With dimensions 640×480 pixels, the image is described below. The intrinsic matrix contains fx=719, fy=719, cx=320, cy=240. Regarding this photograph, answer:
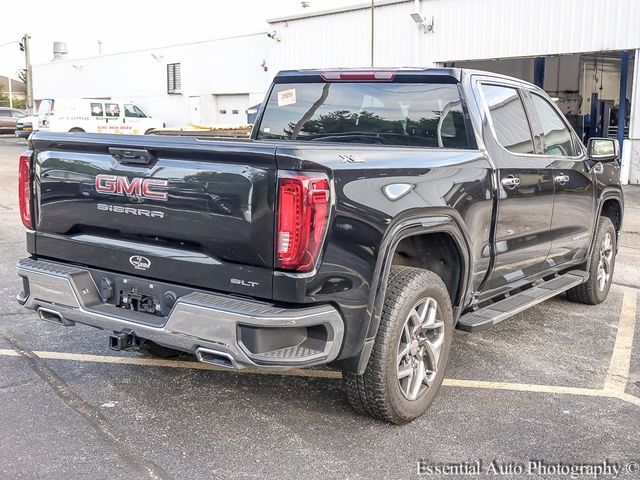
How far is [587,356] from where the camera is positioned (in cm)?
510

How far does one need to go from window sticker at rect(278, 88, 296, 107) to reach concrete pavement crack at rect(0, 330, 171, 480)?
98.1 inches

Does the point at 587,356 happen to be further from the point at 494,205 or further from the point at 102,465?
the point at 102,465

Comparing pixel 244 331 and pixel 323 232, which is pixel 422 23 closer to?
pixel 323 232

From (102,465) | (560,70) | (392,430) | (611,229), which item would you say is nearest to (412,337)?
(392,430)

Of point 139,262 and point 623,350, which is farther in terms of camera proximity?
point 623,350

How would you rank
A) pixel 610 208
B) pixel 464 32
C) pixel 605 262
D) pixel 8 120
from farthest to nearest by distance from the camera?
pixel 8 120, pixel 464 32, pixel 610 208, pixel 605 262

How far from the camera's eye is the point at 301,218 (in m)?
3.16

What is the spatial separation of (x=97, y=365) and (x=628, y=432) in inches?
127

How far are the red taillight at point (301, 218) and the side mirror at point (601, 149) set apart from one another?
3440mm

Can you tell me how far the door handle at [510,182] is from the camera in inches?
179

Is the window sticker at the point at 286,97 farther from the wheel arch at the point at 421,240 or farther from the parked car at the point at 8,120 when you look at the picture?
the parked car at the point at 8,120

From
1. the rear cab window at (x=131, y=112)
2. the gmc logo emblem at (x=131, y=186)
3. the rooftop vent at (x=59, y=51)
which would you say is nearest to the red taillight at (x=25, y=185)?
the gmc logo emblem at (x=131, y=186)

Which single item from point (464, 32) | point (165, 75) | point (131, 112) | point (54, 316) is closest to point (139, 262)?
point (54, 316)

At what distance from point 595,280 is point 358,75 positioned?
296 centimetres
